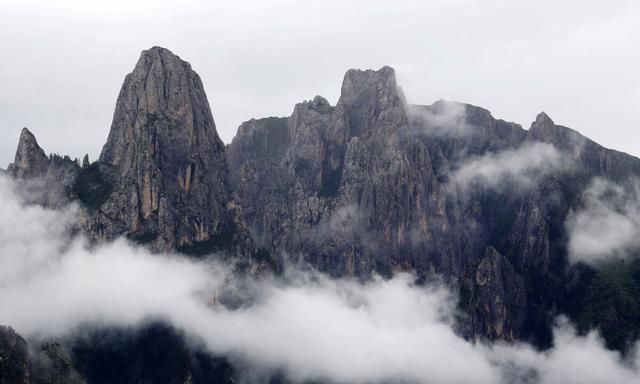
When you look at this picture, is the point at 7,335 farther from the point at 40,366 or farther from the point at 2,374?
the point at 2,374

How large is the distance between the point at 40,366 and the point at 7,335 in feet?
32.5

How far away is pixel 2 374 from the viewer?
170m

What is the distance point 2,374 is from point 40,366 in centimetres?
2155

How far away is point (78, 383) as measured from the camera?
7844 inches

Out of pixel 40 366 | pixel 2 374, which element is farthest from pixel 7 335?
pixel 2 374

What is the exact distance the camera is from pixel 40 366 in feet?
628

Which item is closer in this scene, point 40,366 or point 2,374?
point 2,374

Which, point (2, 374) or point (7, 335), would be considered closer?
point (2, 374)

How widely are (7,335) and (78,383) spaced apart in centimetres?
1960

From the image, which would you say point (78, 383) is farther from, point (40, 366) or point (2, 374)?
point (2, 374)

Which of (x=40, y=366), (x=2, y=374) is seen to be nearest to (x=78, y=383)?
Answer: (x=40, y=366)

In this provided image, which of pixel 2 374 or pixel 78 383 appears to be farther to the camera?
pixel 78 383
